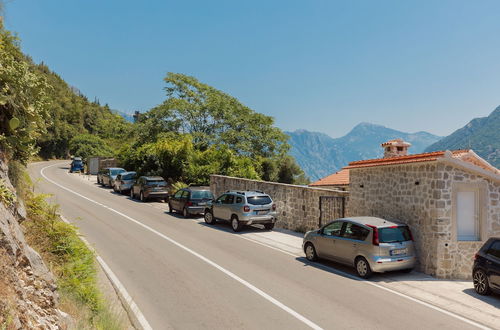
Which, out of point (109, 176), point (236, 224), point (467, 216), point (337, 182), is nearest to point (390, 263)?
point (467, 216)

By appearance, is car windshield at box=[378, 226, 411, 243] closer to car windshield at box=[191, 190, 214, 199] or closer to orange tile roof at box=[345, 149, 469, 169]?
orange tile roof at box=[345, 149, 469, 169]

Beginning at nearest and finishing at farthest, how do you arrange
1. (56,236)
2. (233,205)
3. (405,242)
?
(56,236), (405,242), (233,205)

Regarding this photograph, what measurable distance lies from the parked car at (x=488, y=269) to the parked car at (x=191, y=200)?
13209 millimetres

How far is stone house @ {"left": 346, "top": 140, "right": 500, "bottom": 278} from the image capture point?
10508 mm

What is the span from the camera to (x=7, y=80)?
802cm

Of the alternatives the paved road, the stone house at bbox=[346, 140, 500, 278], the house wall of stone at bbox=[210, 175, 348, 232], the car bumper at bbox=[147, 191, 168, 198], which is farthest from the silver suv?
the car bumper at bbox=[147, 191, 168, 198]

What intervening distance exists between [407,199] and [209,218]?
10.2m

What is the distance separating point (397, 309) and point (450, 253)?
3813 mm

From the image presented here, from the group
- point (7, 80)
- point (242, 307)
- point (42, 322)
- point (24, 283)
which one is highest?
point (7, 80)

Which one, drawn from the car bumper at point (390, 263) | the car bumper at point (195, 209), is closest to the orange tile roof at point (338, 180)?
the car bumper at point (195, 209)

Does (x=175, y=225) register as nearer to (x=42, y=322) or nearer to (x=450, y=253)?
(x=450, y=253)

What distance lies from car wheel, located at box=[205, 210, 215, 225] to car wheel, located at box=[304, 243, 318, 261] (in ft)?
24.4

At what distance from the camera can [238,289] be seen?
880 centimetres

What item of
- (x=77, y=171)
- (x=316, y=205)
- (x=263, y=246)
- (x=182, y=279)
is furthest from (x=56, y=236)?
(x=77, y=171)
